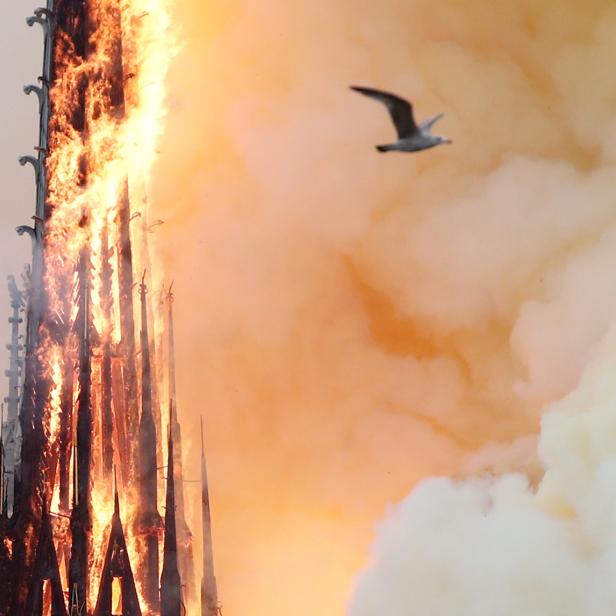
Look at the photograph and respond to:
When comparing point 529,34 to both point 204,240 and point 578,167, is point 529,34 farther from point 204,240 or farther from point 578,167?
point 204,240

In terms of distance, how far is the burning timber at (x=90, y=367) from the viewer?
160ft

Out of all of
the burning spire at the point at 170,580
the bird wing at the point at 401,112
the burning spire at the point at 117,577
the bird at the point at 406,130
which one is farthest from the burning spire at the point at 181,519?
the bird wing at the point at 401,112

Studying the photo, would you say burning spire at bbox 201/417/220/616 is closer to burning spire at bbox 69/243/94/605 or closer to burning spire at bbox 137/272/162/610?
burning spire at bbox 137/272/162/610

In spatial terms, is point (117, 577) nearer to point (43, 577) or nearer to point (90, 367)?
point (43, 577)

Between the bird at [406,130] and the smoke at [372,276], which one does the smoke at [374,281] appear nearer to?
the smoke at [372,276]

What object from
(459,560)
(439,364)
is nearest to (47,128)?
(439,364)

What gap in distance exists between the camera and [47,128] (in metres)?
54.6

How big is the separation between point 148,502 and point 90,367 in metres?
5.78

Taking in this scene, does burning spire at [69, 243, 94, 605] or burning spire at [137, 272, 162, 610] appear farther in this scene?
burning spire at [137, 272, 162, 610]

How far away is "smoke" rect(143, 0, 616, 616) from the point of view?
57.1m

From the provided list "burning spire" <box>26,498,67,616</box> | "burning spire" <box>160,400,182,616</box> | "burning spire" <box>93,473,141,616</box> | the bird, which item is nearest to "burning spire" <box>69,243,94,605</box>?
"burning spire" <box>93,473,141,616</box>

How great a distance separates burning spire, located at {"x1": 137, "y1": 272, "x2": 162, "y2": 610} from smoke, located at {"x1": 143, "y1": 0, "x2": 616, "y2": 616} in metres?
9.75

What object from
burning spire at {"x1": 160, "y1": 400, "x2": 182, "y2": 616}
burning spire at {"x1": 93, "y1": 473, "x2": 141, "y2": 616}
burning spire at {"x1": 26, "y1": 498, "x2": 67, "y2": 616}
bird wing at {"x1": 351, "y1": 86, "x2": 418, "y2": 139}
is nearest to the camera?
bird wing at {"x1": 351, "y1": 86, "x2": 418, "y2": 139}

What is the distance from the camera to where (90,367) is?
2062 inches
